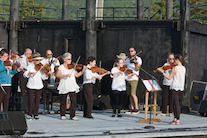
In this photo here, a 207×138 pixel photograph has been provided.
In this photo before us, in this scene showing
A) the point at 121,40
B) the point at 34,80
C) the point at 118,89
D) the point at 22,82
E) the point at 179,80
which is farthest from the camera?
the point at 121,40

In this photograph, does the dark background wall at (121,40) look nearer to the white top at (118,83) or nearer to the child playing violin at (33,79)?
the white top at (118,83)

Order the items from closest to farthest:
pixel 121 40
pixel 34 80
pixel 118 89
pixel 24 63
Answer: pixel 34 80, pixel 118 89, pixel 24 63, pixel 121 40

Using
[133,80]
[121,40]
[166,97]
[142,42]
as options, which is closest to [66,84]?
[133,80]

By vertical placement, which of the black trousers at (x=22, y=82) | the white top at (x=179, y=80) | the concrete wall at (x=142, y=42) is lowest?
the black trousers at (x=22, y=82)

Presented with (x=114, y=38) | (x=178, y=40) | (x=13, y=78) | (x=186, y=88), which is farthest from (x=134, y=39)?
(x=13, y=78)

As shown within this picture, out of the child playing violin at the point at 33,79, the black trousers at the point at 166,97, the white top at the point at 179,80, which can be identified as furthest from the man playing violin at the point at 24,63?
the white top at the point at 179,80

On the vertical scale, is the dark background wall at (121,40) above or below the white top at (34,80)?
above

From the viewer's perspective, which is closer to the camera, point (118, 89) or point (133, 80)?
point (118, 89)

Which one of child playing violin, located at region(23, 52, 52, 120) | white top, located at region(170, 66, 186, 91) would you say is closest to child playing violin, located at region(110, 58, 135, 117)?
white top, located at region(170, 66, 186, 91)

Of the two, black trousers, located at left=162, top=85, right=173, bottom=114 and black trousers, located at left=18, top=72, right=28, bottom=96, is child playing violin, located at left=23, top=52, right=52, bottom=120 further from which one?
black trousers, located at left=162, top=85, right=173, bottom=114

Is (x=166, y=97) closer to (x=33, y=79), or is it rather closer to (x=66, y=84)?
(x=66, y=84)

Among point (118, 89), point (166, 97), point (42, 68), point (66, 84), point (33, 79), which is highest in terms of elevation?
point (42, 68)

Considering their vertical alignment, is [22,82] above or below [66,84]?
below

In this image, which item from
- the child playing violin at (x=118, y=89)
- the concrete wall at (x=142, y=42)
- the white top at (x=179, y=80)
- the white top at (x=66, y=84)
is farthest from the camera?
the concrete wall at (x=142, y=42)
